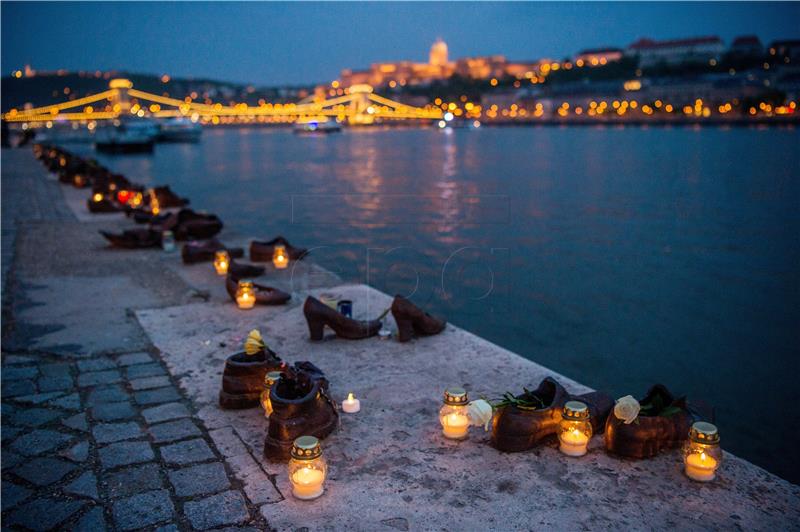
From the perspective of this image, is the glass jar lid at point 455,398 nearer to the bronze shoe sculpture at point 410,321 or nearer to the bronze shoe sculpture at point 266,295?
the bronze shoe sculpture at point 410,321

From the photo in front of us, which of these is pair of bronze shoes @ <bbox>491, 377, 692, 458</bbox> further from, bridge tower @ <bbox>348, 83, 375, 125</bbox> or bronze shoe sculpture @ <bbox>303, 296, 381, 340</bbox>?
bridge tower @ <bbox>348, 83, 375, 125</bbox>

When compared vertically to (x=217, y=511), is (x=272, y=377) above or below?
above

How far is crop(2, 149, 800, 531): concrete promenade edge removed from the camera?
8.72 feet

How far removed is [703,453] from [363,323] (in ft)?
8.39

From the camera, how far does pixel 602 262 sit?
38.8 ft

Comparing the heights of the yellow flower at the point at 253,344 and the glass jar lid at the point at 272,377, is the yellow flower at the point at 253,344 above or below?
above

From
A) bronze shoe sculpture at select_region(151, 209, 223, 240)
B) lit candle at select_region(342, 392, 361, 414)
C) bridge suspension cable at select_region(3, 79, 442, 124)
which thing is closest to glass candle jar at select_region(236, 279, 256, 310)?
lit candle at select_region(342, 392, 361, 414)

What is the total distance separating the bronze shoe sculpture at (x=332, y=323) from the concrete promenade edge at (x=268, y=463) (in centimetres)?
8

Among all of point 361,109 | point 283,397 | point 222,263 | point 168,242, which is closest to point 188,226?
point 168,242

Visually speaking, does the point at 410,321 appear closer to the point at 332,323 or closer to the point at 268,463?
the point at 332,323

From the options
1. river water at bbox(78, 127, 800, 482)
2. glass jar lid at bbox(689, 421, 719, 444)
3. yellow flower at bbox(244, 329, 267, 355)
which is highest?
yellow flower at bbox(244, 329, 267, 355)

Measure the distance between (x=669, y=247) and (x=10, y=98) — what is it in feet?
359

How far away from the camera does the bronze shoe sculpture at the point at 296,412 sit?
3064mm

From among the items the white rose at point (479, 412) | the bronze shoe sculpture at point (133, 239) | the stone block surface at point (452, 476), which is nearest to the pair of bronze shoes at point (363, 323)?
the stone block surface at point (452, 476)
